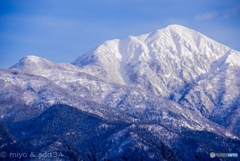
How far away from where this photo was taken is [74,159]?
87.0 metres

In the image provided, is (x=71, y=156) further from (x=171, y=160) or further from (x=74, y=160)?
(x=171, y=160)

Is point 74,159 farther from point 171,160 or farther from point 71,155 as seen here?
point 171,160

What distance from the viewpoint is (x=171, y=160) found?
84.2m

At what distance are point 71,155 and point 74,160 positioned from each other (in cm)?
198

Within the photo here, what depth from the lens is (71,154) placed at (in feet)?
283

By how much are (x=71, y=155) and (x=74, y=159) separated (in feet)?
5.05

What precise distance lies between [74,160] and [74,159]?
52 centimetres

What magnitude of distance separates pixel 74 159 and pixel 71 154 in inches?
69.2

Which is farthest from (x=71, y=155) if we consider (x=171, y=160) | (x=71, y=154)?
(x=171, y=160)

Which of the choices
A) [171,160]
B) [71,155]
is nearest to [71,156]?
[71,155]

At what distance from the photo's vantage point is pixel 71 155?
86.4 m

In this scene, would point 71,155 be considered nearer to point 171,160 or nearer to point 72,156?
point 72,156

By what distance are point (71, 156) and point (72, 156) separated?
351mm

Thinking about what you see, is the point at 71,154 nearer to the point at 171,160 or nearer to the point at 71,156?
the point at 71,156
